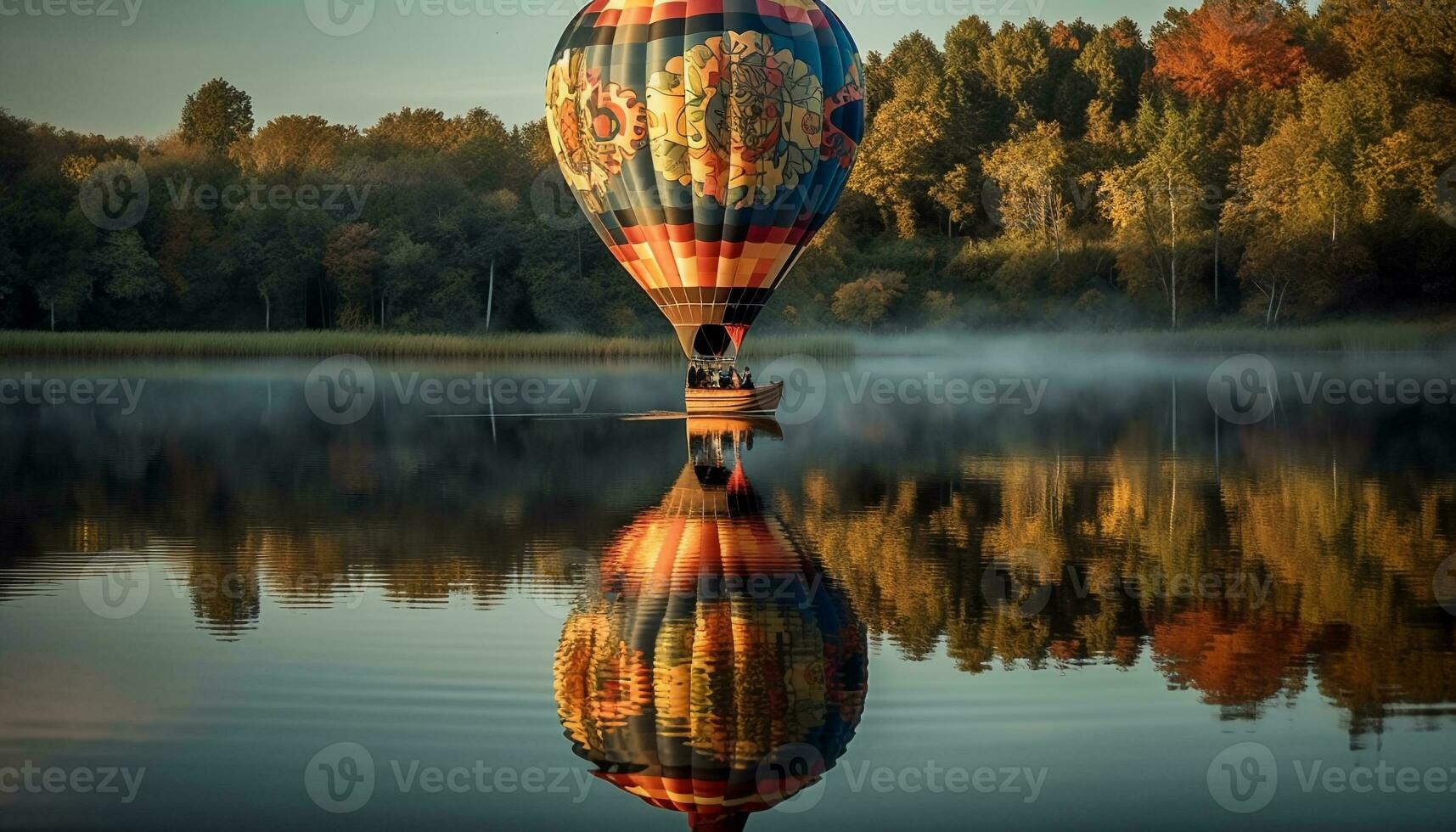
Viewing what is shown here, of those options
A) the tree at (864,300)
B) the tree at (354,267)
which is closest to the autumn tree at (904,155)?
the tree at (864,300)

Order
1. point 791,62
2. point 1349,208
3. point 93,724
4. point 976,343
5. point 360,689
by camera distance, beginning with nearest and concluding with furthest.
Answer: point 93,724, point 360,689, point 791,62, point 1349,208, point 976,343

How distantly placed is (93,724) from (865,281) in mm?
62579

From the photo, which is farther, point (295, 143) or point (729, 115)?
point (295, 143)

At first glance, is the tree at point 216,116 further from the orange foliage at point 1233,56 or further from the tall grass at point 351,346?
the orange foliage at point 1233,56

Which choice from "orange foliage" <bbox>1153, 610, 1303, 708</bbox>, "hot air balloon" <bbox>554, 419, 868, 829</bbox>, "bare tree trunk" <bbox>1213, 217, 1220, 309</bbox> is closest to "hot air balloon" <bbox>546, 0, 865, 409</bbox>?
"hot air balloon" <bbox>554, 419, 868, 829</bbox>

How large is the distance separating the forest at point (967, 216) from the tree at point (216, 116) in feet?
48.8

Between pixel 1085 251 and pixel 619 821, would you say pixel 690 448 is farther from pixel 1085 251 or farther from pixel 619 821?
pixel 1085 251

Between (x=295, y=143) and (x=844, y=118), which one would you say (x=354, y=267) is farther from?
(x=844, y=118)

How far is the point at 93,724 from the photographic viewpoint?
828 centimetres

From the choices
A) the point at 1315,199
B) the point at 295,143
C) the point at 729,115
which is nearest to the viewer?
the point at 729,115

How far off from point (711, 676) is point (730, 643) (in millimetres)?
852

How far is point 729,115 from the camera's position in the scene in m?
31.0

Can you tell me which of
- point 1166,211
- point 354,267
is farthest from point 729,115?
point 354,267

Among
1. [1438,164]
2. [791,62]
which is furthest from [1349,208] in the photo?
[791,62]
